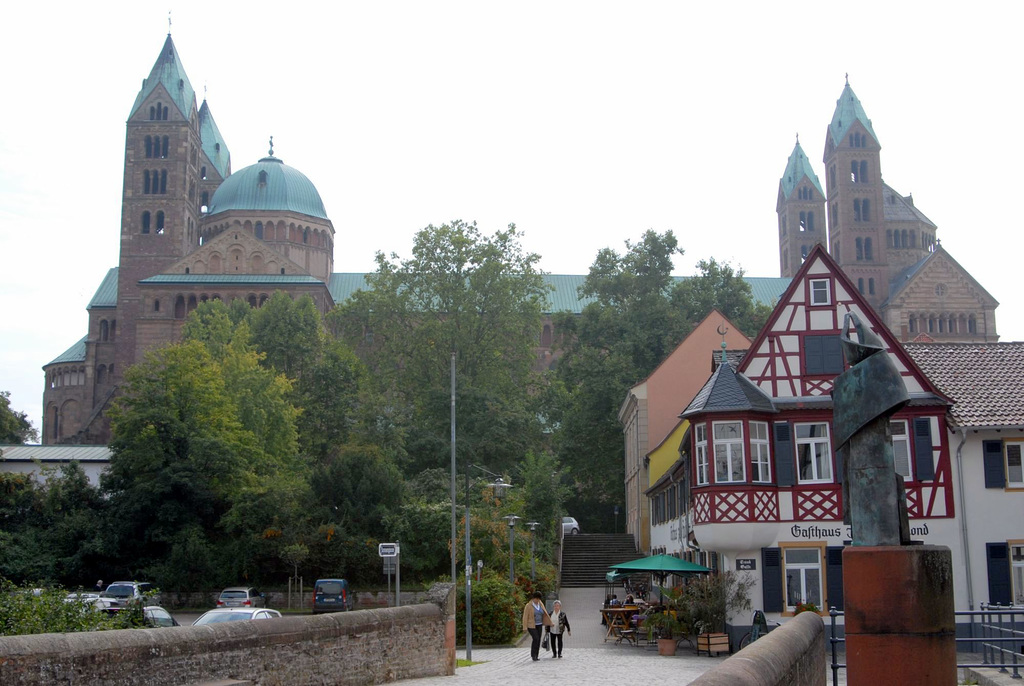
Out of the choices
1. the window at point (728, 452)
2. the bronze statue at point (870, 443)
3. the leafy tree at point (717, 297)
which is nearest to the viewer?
the bronze statue at point (870, 443)

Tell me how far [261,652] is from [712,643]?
15052 mm

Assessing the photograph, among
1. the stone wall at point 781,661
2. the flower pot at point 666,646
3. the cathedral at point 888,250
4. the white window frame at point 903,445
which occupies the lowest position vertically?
the flower pot at point 666,646

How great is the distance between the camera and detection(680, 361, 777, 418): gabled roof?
1109 inches

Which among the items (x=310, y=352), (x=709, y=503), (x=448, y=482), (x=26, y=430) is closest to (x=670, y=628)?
(x=709, y=503)

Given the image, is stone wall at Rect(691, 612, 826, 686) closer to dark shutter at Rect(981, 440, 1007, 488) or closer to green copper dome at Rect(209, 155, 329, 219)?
dark shutter at Rect(981, 440, 1007, 488)

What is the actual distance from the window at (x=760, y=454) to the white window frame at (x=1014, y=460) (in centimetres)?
574

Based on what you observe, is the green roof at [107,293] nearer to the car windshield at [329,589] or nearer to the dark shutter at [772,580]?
the car windshield at [329,589]

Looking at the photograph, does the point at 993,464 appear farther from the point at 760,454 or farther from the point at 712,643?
Result: the point at 712,643

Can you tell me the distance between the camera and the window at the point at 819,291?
29531 mm

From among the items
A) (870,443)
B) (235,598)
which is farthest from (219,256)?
(870,443)

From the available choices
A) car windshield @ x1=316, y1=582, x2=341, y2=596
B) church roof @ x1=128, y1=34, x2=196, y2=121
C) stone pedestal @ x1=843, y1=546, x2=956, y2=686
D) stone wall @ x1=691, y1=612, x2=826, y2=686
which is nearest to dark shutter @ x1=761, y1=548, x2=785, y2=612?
stone wall @ x1=691, y1=612, x2=826, y2=686

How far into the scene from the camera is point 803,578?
2800 centimetres

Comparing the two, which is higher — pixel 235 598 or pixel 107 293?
pixel 107 293

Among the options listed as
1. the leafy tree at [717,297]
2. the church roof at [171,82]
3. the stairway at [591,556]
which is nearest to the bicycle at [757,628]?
the stairway at [591,556]
